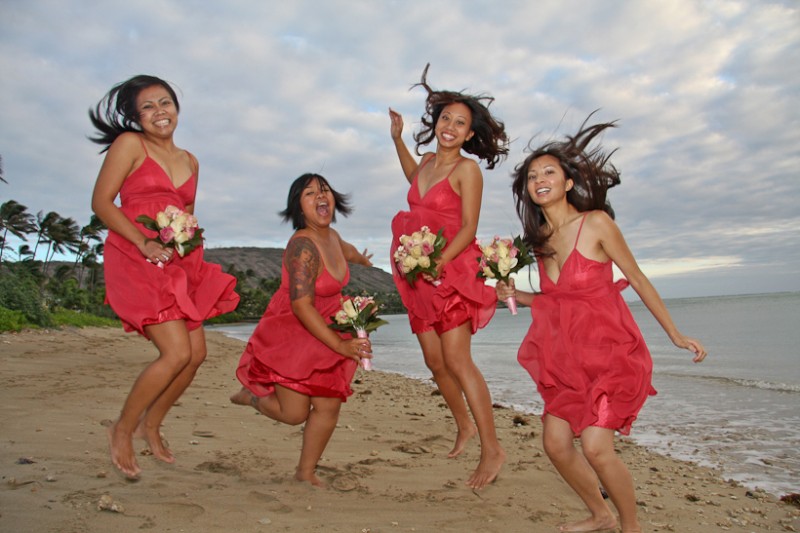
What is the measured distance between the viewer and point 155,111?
14.7 feet

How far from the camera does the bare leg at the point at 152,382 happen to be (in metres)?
4.11

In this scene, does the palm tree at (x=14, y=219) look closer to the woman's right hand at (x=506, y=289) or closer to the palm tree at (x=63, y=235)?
the palm tree at (x=63, y=235)

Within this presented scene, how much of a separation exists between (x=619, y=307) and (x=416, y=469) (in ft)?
7.51

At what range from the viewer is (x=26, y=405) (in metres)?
6.42

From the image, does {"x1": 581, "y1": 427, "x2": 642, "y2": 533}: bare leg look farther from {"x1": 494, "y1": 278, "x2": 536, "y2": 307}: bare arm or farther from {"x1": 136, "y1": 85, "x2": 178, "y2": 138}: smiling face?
{"x1": 136, "y1": 85, "x2": 178, "y2": 138}: smiling face

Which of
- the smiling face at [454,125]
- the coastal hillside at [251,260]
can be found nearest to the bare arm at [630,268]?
the smiling face at [454,125]

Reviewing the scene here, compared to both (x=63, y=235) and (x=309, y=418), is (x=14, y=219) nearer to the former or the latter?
(x=63, y=235)

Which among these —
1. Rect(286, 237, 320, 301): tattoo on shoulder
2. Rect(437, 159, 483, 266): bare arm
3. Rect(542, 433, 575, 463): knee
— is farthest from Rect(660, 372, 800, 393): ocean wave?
Rect(286, 237, 320, 301): tattoo on shoulder

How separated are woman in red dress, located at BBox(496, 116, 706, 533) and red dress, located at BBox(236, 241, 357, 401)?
4.23ft

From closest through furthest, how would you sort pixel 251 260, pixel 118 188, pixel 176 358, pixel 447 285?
pixel 176 358
pixel 118 188
pixel 447 285
pixel 251 260

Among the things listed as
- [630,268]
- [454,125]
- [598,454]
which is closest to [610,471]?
[598,454]

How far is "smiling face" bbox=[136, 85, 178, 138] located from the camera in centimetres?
447

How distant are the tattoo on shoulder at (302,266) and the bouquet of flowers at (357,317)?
0.84ft

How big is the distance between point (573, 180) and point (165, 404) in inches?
130
